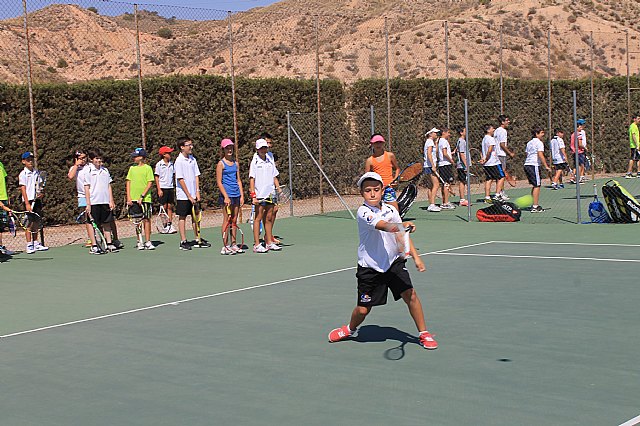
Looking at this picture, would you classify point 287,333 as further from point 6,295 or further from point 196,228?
point 196,228

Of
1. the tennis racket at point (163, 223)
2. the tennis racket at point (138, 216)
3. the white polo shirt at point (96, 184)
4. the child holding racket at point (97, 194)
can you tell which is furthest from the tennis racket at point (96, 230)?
the tennis racket at point (163, 223)

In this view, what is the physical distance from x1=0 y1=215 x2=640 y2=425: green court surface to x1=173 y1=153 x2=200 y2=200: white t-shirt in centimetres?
163

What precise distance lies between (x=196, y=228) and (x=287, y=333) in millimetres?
7278

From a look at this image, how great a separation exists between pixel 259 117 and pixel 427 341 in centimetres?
1577

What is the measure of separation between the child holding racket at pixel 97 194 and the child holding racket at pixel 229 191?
2.00 metres

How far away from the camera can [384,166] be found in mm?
14656

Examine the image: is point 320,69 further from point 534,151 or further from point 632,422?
point 632,422

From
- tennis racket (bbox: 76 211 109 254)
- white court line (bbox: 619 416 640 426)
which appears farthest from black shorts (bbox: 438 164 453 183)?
white court line (bbox: 619 416 640 426)

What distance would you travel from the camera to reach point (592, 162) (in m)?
28.0

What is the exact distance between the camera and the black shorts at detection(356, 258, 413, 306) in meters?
8.07

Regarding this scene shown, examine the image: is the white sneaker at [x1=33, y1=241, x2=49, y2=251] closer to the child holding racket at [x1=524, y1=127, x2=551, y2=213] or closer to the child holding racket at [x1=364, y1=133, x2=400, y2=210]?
the child holding racket at [x1=364, y1=133, x2=400, y2=210]

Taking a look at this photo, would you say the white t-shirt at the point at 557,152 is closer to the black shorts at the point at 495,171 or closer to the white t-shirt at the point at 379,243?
the black shorts at the point at 495,171

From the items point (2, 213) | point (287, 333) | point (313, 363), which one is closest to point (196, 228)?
point (2, 213)

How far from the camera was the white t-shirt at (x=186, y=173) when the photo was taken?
51.6ft
